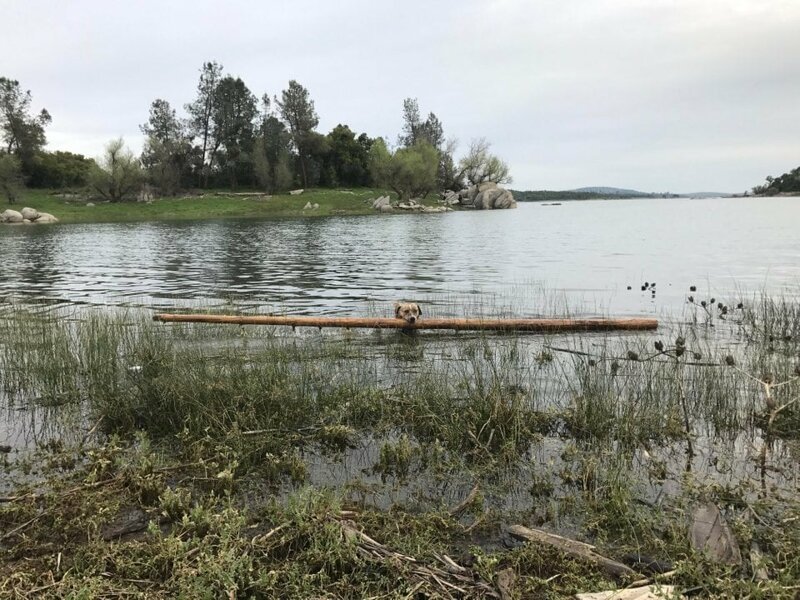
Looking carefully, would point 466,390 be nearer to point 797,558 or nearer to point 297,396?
point 297,396

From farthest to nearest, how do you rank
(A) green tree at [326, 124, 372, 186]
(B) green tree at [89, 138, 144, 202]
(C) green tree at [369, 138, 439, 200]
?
1. (A) green tree at [326, 124, 372, 186]
2. (C) green tree at [369, 138, 439, 200]
3. (B) green tree at [89, 138, 144, 202]

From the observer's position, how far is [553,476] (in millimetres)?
5902

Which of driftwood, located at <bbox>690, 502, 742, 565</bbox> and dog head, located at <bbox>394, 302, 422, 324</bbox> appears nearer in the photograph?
driftwood, located at <bbox>690, 502, 742, 565</bbox>

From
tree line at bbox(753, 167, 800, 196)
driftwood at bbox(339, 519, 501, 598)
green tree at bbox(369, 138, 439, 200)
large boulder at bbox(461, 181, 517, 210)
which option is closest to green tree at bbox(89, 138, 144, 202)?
green tree at bbox(369, 138, 439, 200)

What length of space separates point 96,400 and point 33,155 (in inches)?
4080

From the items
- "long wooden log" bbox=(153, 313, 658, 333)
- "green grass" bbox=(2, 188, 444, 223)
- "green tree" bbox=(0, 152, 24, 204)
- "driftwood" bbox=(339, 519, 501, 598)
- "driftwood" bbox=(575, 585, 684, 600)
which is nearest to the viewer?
"driftwood" bbox=(575, 585, 684, 600)

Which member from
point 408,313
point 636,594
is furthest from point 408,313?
point 636,594

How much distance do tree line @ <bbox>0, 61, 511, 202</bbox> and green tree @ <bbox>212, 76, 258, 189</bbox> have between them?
195 mm

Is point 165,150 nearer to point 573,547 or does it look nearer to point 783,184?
point 573,547

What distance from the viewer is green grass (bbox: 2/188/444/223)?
77.1 m

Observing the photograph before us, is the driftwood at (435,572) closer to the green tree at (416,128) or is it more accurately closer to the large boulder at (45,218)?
the large boulder at (45,218)

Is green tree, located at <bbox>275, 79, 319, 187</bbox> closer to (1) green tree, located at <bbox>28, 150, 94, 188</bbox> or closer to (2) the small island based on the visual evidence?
(2) the small island

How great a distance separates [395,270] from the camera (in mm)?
26297

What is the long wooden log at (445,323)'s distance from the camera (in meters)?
12.3
